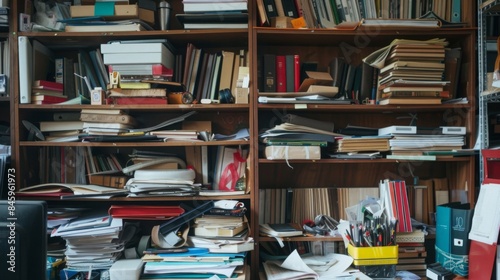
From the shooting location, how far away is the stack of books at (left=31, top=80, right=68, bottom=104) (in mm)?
1954

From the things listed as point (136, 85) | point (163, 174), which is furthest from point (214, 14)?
point (163, 174)

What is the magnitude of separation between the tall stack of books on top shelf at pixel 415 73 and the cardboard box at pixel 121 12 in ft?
4.37

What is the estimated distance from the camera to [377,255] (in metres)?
1.72

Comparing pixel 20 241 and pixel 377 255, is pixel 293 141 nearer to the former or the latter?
pixel 377 255

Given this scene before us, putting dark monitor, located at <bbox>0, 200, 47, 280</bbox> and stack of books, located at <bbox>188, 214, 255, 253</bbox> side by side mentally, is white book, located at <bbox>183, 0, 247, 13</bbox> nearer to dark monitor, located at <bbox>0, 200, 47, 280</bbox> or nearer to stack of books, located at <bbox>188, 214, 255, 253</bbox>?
stack of books, located at <bbox>188, 214, 255, 253</bbox>

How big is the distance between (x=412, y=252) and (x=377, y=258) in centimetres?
31

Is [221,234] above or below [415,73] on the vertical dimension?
below

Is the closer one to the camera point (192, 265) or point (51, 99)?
point (192, 265)

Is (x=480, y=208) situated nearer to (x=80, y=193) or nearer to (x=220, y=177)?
(x=220, y=177)

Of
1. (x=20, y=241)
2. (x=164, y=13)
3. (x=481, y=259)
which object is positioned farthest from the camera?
(x=164, y=13)

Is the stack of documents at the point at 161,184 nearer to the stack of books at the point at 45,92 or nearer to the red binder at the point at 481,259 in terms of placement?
the stack of books at the point at 45,92

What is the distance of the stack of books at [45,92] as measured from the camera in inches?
76.9

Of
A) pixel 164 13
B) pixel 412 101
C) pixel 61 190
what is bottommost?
pixel 61 190

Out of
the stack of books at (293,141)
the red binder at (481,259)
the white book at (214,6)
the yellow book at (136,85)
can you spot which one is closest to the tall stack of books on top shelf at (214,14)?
the white book at (214,6)
